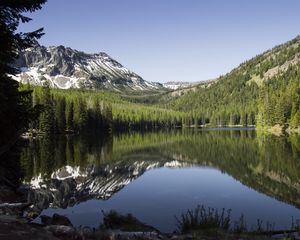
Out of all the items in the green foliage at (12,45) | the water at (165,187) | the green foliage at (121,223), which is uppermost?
the green foliage at (12,45)

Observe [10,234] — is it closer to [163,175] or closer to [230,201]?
[230,201]

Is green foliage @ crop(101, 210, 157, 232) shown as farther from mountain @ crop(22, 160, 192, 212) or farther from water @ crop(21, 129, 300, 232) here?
mountain @ crop(22, 160, 192, 212)

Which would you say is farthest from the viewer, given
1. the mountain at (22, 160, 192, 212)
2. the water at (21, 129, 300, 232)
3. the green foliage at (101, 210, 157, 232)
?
the mountain at (22, 160, 192, 212)

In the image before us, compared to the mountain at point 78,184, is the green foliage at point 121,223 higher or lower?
higher

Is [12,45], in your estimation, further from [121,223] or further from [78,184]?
[78,184]

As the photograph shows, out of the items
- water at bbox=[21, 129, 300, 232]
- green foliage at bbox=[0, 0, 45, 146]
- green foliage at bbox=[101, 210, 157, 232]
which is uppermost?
green foliage at bbox=[0, 0, 45, 146]

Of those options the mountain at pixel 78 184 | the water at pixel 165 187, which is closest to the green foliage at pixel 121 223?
the water at pixel 165 187

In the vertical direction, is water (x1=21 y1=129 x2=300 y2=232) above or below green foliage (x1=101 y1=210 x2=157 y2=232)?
below

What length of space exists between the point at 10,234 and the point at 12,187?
15.7 m

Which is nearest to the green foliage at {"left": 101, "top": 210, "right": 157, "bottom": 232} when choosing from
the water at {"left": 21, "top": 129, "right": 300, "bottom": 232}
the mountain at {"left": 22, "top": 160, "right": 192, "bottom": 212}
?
the water at {"left": 21, "top": 129, "right": 300, "bottom": 232}

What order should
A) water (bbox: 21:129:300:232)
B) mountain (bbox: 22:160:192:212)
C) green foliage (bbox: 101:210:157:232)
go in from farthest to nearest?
mountain (bbox: 22:160:192:212), water (bbox: 21:129:300:232), green foliage (bbox: 101:210:157:232)

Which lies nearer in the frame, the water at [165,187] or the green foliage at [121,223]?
the green foliage at [121,223]

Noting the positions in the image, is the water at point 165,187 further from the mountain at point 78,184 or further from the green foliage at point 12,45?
the green foliage at point 12,45

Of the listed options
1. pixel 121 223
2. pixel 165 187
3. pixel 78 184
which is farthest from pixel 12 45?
pixel 165 187
